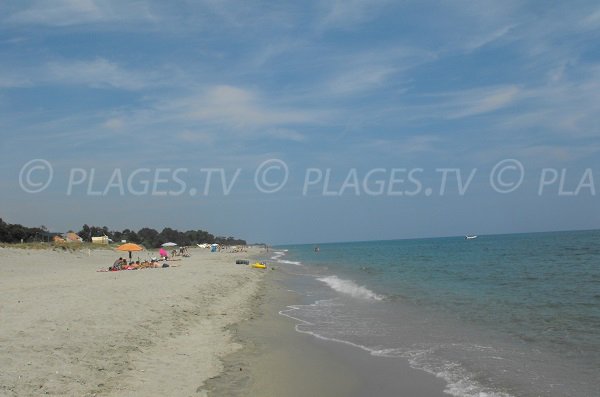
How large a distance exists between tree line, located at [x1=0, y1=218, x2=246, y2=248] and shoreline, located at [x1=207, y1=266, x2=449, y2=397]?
68.5m

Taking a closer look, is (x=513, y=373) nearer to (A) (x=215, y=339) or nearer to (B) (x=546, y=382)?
(B) (x=546, y=382)

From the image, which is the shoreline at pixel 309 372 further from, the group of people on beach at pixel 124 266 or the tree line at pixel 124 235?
the tree line at pixel 124 235

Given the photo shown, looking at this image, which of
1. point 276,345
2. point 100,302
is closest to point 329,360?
point 276,345

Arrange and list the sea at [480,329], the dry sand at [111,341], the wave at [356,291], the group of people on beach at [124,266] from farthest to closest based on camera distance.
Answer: the group of people on beach at [124,266] → the wave at [356,291] → the sea at [480,329] → the dry sand at [111,341]

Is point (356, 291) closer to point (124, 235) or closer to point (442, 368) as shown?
point (442, 368)

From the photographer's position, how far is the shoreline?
745 centimetres

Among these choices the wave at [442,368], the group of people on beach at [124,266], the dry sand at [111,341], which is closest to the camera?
the dry sand at [111,341]

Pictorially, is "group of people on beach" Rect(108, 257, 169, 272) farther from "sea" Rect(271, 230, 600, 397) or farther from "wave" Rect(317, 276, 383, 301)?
"wave" Rect(317, 276, 383, 301)

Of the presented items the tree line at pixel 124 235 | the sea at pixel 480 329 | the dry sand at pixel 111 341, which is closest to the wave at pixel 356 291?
the sea at pixel 480 329

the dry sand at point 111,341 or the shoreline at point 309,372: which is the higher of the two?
the dry sand at point 111,341

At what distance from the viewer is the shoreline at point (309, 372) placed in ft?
24.4

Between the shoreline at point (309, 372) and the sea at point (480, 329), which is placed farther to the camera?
the sea at point (480, 329)

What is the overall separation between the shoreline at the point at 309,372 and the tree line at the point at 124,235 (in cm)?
6847

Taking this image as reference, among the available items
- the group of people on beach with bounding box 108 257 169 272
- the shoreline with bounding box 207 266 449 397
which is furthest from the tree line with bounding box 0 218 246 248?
the shoreline with bounding box 207 266 449 397
